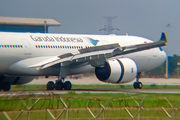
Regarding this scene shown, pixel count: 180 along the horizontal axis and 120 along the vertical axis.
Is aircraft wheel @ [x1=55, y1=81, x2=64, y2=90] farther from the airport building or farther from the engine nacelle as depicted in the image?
the airport building

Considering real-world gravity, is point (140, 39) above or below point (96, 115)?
above

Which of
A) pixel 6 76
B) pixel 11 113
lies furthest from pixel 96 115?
pixel 6 76

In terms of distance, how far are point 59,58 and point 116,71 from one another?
4827 mm

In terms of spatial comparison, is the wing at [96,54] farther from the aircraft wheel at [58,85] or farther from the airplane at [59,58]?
the aircraft wheel at [58,85]

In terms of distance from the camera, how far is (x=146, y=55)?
4044 cm

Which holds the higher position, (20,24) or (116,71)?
(20,24)

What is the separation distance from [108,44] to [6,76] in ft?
29.2

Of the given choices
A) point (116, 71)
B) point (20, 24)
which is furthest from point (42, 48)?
point (20, 24)

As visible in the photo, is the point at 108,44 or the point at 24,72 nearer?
the point at 24,72

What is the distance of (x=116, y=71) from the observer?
33.5 meters

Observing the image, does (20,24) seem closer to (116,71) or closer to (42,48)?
(42,48)

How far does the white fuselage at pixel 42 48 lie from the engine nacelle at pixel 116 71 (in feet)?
5.98

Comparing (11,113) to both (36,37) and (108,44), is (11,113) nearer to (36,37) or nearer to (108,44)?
(36,37)

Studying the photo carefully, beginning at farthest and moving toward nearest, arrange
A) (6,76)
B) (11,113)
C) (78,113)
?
1. (6,76)
2. (78,113)
3. (11,113)
